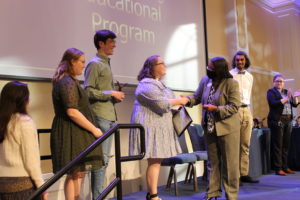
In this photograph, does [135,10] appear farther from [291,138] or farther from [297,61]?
[297,61]

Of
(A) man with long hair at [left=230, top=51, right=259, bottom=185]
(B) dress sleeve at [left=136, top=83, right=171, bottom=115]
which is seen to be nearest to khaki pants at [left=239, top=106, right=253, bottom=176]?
(A) man with long hair at [left=230, top=51, right=259, bottom=185]

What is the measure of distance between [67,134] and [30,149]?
15.9 inches

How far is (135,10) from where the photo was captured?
14.9 ft

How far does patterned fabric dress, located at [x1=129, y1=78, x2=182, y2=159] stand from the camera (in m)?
3.05

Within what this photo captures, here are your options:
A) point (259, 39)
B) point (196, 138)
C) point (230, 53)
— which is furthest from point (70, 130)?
point (259, 39)

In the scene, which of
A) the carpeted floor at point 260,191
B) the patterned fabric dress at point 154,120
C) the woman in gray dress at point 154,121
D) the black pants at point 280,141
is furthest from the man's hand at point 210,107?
the black pants at point 280,141

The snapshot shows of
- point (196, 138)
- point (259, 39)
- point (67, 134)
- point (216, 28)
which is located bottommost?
point (196, 138)

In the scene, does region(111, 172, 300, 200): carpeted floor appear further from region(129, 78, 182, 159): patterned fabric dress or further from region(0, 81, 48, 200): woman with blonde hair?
region(0, 81, 48, 200): woman with blonde hair

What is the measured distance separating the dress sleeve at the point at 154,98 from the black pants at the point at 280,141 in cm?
288

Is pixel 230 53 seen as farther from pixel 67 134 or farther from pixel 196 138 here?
pixel 67 134

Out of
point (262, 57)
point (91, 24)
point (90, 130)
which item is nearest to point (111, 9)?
point (91, 24)

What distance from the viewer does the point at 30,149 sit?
195cm

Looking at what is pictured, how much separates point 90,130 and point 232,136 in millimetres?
1310

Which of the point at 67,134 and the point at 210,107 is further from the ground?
the point at 210,107
